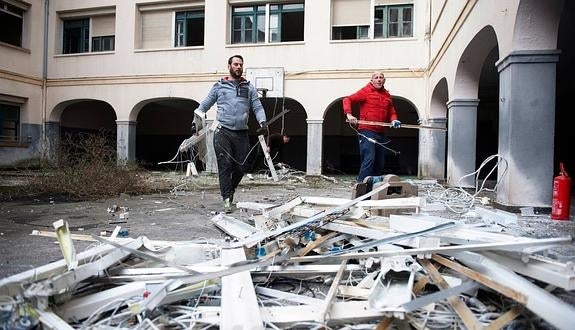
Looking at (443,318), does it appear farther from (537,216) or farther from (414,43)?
(414,43)

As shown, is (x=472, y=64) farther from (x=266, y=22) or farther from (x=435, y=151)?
(x=266, y=22)

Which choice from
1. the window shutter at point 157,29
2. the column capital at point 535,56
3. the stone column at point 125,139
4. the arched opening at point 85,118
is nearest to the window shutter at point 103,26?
the window shutter at point 157,29

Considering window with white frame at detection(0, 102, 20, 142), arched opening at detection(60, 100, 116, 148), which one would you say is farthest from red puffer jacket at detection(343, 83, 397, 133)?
window with white frame at detection(0, 102, 20, 142)

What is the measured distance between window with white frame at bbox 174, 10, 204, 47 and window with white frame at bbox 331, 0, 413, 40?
4.82 m

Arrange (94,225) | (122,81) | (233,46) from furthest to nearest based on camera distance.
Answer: (122,81), (233,46), (94,225)

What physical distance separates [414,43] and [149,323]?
12903 mm

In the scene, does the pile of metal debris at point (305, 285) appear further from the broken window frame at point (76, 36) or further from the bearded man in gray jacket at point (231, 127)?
the broken window frame at point (76, 36)

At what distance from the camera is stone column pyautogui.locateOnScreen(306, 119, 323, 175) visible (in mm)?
13641

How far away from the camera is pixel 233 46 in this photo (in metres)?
14.4

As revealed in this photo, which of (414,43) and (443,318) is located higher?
(414,43)

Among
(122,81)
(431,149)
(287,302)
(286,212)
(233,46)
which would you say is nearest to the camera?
(287,302)

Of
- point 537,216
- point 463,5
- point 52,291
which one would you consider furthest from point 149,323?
point 463,5

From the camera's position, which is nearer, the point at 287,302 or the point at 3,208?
the point at 287,302

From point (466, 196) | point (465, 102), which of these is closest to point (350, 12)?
point (465, 102)
